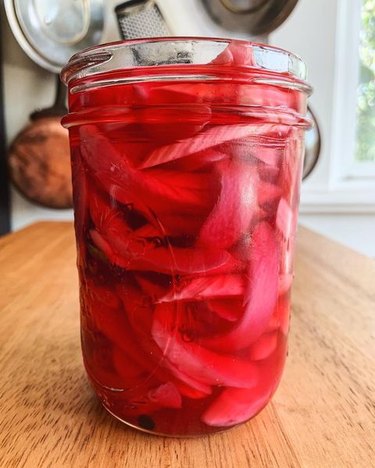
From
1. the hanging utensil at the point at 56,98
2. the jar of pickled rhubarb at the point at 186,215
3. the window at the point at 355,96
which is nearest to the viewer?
the jar of pickled rhubarb at the point at 186,215

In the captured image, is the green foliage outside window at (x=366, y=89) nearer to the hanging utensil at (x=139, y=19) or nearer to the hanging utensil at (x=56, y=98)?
the hanging utensil at (x=139, y=19)

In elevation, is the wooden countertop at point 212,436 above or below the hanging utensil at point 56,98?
below

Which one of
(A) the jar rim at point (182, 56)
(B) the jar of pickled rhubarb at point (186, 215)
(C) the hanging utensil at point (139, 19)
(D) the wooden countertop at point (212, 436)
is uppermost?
(C) the hanging utensil at point (139, 19)

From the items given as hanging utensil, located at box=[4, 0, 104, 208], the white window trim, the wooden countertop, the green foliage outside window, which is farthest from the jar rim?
the green foliage outside window

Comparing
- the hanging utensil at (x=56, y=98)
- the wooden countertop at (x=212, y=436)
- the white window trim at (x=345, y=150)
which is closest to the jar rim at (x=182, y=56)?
the wooden countertop at (x=212, y=436)

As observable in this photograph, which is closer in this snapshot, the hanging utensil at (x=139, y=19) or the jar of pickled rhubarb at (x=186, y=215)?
the jar of pickled rhubarb at (x=186, y=215)

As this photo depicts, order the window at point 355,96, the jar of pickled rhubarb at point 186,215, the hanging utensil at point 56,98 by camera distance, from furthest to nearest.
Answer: the window at point 355,96 → the hanging utensil at point 56,98 → the jar of pickled rhubarb at point 186,215

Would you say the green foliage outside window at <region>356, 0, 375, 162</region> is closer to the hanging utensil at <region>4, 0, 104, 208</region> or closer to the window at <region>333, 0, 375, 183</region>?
the window at <region>333, 0, 375, 183</region>

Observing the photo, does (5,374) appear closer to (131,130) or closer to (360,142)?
(131,130)

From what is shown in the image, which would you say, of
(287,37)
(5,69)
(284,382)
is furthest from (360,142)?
(284,382)
